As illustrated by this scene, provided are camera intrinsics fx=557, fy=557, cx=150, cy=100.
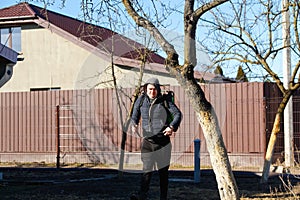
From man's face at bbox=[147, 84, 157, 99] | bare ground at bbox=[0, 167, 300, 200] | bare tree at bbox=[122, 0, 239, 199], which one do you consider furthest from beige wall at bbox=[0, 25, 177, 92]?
bare tree at bbox=[122, 0, 239, 199]

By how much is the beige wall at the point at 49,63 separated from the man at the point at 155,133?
13.0 m

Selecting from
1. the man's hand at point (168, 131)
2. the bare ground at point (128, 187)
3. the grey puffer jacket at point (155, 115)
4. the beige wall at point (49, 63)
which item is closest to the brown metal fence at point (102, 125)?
the bare ground at point (128, 187)

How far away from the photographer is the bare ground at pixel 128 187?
341 inches

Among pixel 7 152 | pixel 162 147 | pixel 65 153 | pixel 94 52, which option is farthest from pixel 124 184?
pixel 94 52

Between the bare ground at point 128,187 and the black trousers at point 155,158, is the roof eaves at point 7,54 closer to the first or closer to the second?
the bare ground at point 128,187

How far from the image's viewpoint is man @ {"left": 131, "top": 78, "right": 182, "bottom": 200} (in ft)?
24.8

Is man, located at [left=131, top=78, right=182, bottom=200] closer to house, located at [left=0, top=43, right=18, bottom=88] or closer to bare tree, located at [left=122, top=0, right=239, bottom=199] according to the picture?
bare tree, located at [left=122, top=0, right=239, bottom=199]

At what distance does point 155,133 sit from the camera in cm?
753

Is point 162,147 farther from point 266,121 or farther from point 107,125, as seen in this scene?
point 107,125

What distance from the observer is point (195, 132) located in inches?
608

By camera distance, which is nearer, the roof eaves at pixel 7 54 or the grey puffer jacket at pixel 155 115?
the grey puffer jacket at pixel 155 115

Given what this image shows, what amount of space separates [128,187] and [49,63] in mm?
12911

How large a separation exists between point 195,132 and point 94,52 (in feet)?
22.1

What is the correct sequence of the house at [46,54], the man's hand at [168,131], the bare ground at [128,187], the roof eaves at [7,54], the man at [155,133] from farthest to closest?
the house at [46,54]
the roof eaves at [7,54]
the bare ground at [128,187]
the man at [155,133]
the man's hand at [168,131]
